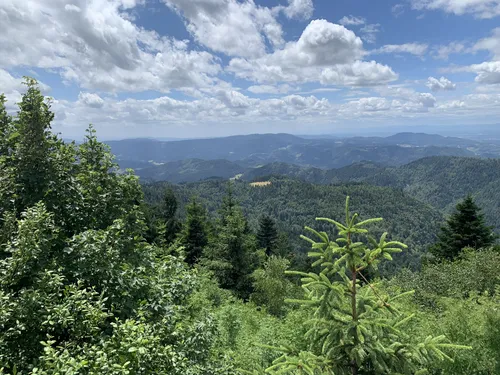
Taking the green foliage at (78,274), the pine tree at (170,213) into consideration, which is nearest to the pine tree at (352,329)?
the green foliage at (78,274)

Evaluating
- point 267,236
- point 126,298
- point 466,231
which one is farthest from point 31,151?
point 267,236

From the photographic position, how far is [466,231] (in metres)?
44.4

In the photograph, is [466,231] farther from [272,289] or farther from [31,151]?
[31,151]

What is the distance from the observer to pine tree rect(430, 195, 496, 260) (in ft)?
142

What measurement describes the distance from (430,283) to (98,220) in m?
27.8

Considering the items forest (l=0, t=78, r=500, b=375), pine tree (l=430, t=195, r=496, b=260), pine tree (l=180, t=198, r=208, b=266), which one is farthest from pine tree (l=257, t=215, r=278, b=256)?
forest (l=0, t=78, r=500, b=375)

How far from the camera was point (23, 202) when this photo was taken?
336 inches

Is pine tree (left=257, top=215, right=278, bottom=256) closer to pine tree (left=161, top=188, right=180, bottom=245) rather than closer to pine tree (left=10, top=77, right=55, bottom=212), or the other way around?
pine tree (left=161, top=188, right=180, bottom=245)

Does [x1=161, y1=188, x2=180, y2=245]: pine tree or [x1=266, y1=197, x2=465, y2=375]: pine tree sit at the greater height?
[x1=266, y1=197, x2=465, y2=375]: pine tree

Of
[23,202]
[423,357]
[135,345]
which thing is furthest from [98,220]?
[423,357]

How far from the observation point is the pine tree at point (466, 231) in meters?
43.3

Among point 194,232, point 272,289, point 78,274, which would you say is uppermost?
point 78,274

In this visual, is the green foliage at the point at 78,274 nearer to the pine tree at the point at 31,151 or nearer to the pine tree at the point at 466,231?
the pine tree at the point at 31,151

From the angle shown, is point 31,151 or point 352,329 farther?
point 31,151
